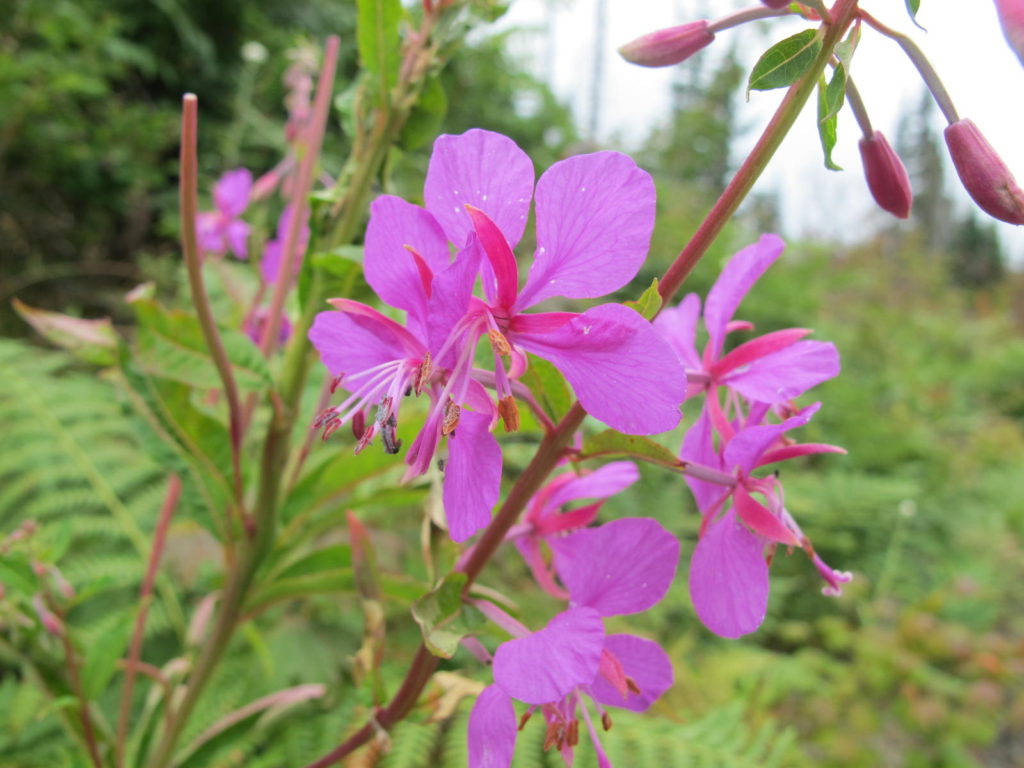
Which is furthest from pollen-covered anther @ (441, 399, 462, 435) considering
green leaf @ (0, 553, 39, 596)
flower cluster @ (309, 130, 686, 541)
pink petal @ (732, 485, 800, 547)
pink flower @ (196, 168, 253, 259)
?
pink flower @ (196, 168, 253, 259)

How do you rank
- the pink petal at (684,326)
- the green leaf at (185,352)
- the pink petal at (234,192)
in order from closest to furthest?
the pink petal at (684,326), the green leaf at (185,352), the pink petal at (234,192)

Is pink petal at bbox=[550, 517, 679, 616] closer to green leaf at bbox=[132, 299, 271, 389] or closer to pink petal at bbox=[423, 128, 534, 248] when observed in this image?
pink petal at bbox=[423, 128, 534, 248]

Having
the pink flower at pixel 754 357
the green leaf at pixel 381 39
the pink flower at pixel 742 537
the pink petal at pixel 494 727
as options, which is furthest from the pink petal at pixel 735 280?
the green leaf at pixel 381 39

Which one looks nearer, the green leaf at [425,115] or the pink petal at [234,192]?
the green leaf at [425,115]

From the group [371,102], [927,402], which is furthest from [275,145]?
[927,402]

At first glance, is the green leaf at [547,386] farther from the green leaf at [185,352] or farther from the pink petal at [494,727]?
the green leaf at [185,352]

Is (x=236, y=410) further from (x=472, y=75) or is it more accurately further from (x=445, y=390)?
(x=472, y=75)
